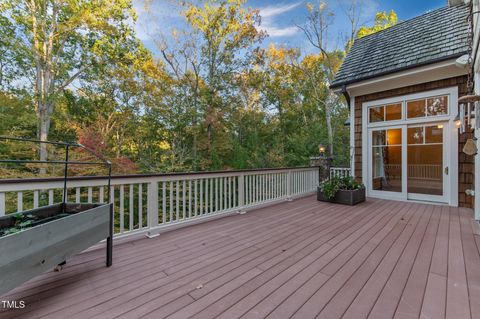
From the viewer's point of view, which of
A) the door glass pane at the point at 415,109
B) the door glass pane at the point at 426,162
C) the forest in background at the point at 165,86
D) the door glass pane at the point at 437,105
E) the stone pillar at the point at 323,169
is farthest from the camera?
the forest in background at the point at 165,86

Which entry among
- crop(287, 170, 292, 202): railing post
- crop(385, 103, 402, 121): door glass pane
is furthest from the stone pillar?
crop(385, 103, 402, 121): door glass pane

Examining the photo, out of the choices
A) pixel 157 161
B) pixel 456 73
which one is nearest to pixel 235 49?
pixel 157 161

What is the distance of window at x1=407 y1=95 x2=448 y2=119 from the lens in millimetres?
4754

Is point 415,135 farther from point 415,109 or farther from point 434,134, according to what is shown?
point 415,109

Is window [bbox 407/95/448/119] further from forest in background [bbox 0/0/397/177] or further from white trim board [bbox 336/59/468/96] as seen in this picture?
forest in background [bbox 0/0/397/177]

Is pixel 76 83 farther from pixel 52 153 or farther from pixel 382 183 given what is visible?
pixel 382 183

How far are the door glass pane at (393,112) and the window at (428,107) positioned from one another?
18cm

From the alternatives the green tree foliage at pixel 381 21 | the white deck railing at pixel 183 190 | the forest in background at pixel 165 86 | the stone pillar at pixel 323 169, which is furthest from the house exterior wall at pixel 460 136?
the green tree foliage at pixel 381 21

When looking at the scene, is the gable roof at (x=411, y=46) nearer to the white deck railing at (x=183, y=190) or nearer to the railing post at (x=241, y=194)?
the white deck railing at (x=183, y=190)

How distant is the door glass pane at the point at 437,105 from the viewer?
4734mm

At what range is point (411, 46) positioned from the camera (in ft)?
17.5

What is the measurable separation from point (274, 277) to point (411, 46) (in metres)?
6.48

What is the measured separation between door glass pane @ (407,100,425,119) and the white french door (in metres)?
0.23

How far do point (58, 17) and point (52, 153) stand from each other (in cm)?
550
